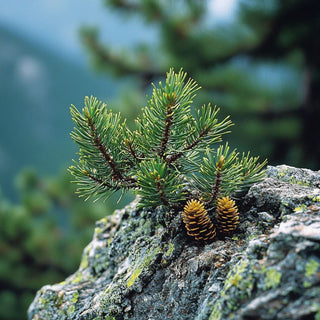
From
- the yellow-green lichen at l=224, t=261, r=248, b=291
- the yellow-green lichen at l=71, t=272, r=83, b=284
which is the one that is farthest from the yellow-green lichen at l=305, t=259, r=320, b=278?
the yellow-green lichen at l=71, t=272, r=83, b=284

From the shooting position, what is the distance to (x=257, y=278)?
2.28 ft

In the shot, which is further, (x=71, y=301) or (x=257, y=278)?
(x=71, y=301)

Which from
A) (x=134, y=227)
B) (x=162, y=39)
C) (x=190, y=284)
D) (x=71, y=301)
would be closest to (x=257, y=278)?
(x=190, y=284)

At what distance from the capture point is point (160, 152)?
96 centimetres

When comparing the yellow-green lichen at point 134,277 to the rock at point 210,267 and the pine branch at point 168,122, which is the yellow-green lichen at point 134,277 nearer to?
the rock at point 210,267

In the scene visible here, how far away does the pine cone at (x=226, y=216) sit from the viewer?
34.7 inches

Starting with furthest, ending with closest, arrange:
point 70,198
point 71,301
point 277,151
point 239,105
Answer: point 70,198
point 277,151
point 239,105
point 71,301

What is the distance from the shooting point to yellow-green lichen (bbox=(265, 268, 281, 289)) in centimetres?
67

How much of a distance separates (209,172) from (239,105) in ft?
12.5

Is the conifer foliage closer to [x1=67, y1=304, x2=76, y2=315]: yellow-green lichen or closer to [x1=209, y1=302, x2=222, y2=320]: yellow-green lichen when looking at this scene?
[x1=209, y1=302, x2=222, y2=320]: yellow-green lichen

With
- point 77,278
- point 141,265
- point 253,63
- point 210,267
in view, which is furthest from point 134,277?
point 253,63

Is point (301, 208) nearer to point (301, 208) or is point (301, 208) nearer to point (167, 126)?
point (301, 208)

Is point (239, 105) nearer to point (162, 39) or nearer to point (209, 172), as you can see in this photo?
point (162, 39)

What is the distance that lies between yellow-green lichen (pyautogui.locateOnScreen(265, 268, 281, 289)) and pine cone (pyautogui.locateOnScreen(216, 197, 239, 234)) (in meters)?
0.22
